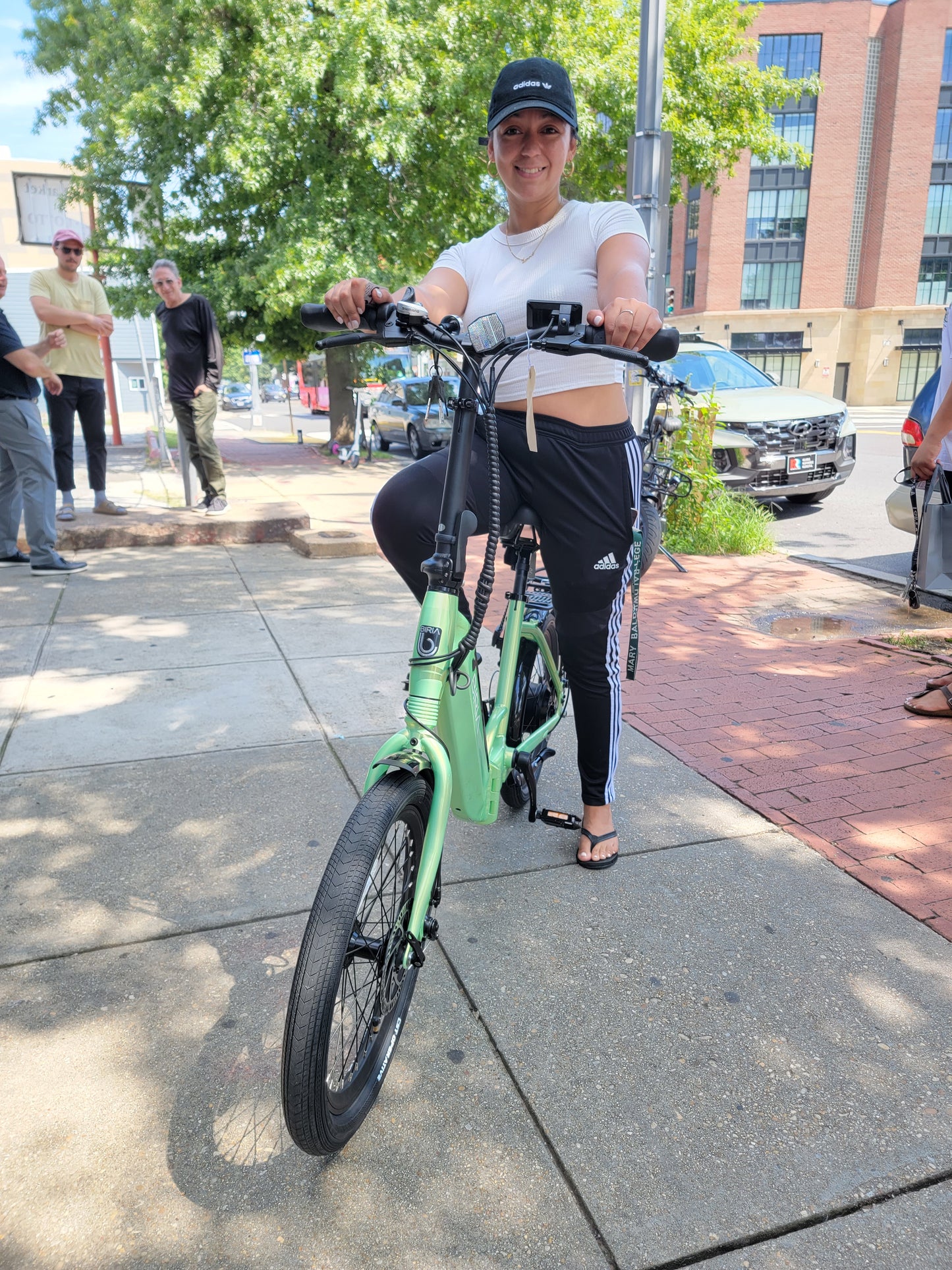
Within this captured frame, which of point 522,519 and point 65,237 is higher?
point 65,237

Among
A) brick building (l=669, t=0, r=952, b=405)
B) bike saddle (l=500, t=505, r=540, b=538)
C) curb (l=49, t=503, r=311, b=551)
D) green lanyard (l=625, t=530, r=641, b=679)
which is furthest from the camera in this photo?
brick building (l=669, t=0, r=952, b=405)

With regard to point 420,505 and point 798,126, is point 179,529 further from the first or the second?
point 798,126

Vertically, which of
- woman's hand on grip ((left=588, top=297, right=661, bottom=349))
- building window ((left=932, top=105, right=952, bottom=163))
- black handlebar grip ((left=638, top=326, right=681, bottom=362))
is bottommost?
black handlebar grip ((left=638, top=326, right=681, bottom=362))

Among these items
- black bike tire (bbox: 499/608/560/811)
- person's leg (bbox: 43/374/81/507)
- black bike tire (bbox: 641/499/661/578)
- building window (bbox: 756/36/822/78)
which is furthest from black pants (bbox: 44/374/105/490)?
building window (bbox: 756/36/822/78)

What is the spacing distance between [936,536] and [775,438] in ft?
20.0

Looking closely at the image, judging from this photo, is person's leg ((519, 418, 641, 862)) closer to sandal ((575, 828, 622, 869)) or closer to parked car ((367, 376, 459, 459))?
sandal ((575, 828, 622, 869))

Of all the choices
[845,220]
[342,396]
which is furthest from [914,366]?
[342,396]

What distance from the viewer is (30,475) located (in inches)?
242

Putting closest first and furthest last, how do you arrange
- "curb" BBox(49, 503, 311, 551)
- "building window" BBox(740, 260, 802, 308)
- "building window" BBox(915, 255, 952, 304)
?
"curb" BBox(49, 503, 311, 551) → "building window" BBox(915, 255, 952, 304) → "building window" BBox(740, 260, 802, 308)

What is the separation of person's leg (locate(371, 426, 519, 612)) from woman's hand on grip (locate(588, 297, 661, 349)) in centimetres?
53

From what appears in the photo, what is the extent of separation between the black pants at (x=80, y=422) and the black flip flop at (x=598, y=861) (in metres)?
6.17

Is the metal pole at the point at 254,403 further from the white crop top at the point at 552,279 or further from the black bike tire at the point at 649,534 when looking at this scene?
the white crop top at the point at 552,279

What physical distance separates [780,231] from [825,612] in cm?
5242

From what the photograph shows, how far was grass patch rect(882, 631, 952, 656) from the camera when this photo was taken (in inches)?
205
